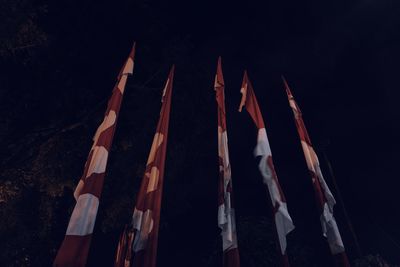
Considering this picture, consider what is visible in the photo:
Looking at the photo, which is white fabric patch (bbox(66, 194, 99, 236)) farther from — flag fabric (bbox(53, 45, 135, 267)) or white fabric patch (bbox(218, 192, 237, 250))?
white fabric patch (bbox(218, 192, 237, 250))

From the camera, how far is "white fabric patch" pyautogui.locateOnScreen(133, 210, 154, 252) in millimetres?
6027

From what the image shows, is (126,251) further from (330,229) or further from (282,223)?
(330,229)

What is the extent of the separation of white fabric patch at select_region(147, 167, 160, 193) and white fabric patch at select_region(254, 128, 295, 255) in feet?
7.32

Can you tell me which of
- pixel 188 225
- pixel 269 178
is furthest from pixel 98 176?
pixel 188 225

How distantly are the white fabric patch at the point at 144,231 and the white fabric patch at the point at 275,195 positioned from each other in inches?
96.1

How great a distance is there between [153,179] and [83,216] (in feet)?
6.25

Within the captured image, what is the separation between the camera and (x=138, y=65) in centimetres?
1238

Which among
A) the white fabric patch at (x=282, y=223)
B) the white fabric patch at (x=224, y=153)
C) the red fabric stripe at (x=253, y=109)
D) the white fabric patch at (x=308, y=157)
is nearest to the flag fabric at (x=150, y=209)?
the white fabric patch at (x=224, y=153)

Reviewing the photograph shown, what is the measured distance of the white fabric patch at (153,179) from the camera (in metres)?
6.61

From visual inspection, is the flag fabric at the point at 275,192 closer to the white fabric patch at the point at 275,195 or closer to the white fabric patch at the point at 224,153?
the white fabric patch at the point at 275,195

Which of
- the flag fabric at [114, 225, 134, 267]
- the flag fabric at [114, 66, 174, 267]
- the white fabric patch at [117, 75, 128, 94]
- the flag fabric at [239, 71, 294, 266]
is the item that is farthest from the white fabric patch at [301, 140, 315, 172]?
the flag fabric at [114, 225, 134, 267]

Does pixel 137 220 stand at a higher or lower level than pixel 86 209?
higher

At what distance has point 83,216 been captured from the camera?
5.02 m

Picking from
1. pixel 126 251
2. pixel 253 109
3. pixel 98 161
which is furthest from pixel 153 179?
pixel 126 251
